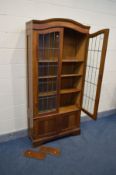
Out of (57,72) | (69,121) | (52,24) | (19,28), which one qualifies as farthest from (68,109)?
(19,28)

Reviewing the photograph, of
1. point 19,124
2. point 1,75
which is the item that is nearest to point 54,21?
point 1,75

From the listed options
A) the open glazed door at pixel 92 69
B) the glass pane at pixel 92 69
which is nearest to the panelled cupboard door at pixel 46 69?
the open glazed door at pixel 92 69

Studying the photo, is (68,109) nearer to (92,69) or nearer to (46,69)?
(46,69)

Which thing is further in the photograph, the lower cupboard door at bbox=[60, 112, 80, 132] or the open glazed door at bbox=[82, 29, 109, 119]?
the open glazed door at bbox=[82, 29, 109, 119]

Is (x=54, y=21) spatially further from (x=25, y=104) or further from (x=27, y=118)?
(x=27, y=118)

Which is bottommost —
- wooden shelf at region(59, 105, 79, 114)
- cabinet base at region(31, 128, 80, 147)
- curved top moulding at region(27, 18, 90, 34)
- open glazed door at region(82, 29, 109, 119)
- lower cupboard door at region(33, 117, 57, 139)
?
cabinet base at region(31, 128, 80, 147)

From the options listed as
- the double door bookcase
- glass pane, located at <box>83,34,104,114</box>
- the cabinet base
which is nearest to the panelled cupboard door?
the double door bookcase

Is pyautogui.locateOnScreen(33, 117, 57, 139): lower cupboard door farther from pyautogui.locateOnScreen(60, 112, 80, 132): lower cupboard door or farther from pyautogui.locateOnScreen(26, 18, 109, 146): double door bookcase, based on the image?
pyautogui.locateOnScreen(60, 112, 80, 132): lower cupboard door

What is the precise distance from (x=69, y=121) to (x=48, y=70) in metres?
0.97

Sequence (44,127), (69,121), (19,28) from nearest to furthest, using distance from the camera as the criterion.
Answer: (19,28), (44,127), (69,121)

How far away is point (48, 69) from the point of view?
2.10 metres

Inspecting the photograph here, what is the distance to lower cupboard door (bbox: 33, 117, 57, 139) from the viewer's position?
2198 mm

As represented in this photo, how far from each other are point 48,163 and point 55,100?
2.89ft

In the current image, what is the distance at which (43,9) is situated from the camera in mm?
2100
